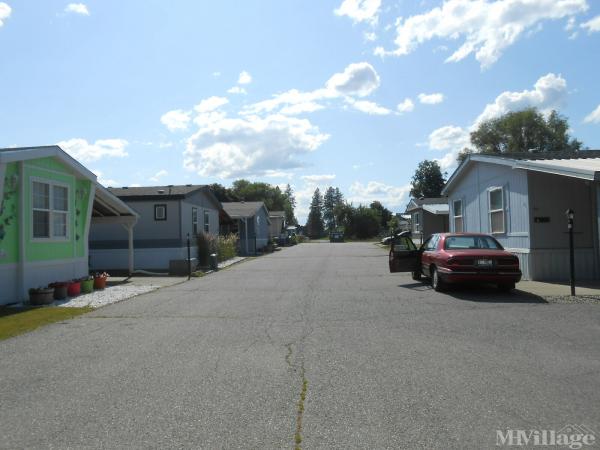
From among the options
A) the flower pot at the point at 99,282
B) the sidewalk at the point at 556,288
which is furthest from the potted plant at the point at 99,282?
the sidewalk at the point at 556,288

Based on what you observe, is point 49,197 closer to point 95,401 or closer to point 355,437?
point 95,401

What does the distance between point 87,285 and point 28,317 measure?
447 cm

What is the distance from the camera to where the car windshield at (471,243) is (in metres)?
12.9

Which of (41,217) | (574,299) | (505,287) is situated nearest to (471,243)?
(505,287)

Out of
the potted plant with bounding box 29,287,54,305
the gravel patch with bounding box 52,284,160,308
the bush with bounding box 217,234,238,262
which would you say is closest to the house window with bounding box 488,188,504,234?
the gravel patch with bounding box 52,284,160,308

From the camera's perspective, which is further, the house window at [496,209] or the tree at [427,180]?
the tree at [427,180]

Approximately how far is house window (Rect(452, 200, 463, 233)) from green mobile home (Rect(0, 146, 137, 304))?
554 inches

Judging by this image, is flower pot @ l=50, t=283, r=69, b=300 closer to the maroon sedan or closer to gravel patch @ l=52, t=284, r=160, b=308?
gravel patch @ l=52, t=284, r=160, b=308

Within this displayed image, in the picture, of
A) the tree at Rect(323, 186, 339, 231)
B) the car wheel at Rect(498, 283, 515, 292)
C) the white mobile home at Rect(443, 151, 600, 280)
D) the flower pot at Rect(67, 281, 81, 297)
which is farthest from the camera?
the tree at Rect(323, 186, 339, 231)

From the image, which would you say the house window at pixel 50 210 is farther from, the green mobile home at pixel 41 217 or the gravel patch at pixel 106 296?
the gravel patch at pixel 106 296

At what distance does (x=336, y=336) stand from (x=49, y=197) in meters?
9.81

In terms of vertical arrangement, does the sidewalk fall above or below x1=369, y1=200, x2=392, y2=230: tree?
below

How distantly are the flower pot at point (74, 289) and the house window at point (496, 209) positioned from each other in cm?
1311

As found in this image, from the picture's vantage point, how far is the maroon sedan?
458 inches
